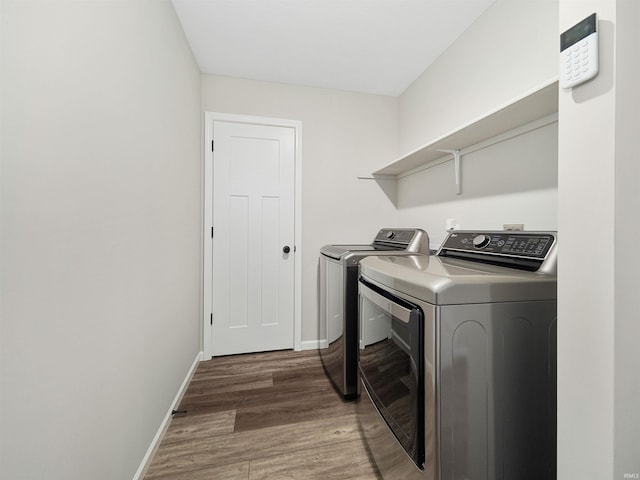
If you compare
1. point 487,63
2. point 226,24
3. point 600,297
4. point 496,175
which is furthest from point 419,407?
point 226,24

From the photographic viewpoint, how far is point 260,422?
150 centimetres

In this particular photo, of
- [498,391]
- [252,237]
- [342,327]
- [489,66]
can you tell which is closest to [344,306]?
[342,327]

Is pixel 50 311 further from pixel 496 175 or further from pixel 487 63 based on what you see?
pixel 487 63

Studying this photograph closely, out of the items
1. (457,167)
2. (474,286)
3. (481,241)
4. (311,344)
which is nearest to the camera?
(474,286)

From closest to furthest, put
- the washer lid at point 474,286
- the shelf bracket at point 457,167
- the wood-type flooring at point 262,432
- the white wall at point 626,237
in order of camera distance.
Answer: the white wall at point 626,237, the washer lid at point 474,286, the wood-type flooring at point 262,432, the shelf bracket at point 457,167

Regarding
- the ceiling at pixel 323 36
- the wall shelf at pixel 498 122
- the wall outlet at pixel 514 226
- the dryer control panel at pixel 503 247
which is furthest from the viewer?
the ceiling at pixel 323 36

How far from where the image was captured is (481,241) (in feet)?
4.11

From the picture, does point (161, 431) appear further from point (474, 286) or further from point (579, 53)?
point (579, 53)

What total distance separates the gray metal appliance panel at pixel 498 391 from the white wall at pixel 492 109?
72cm

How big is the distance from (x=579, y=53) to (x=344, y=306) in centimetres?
144

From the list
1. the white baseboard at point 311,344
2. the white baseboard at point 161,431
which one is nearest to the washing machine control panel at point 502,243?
the white baseboard at point 311,344

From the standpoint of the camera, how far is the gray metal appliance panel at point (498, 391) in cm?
76

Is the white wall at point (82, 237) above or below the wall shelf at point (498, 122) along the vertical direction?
below

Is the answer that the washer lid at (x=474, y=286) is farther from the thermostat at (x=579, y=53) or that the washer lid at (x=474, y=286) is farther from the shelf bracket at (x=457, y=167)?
the shelf bracket at (x=457, y=167)
